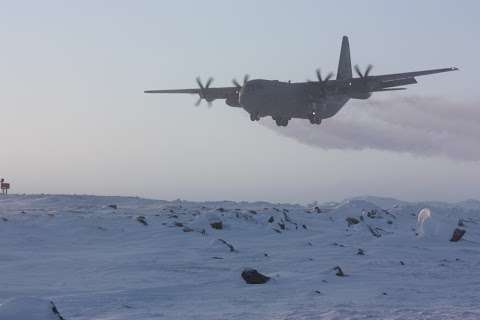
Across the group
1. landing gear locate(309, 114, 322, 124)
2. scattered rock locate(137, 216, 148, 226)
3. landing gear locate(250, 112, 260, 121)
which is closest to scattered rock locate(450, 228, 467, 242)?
scattered rock locate(137, 216, 148, 226)

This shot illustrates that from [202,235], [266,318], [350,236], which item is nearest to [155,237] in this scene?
[202,235]

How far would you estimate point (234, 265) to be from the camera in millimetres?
17641

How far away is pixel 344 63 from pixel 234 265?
4215cm

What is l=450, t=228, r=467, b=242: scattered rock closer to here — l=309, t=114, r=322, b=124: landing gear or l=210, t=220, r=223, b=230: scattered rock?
l=210, t=220, r=223, b=230: scattered rock

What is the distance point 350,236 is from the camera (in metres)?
24.4

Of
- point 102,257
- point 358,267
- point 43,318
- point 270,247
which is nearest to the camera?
point 43,318

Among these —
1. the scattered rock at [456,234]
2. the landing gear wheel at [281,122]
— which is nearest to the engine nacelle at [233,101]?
the landing gear wheel at [281,122]

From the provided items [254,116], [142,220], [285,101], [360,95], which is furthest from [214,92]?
[142,220]

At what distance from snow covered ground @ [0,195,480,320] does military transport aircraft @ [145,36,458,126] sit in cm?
985

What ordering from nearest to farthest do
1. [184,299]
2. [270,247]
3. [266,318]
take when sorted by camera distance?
[266,318]
[184,299]
[270,247]

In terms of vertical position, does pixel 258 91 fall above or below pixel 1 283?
above

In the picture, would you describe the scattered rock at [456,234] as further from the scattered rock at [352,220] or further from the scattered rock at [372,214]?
the scattered rock at [372,214]

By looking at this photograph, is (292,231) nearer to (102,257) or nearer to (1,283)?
(102,257)

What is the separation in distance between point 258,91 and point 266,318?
89.7 ft
